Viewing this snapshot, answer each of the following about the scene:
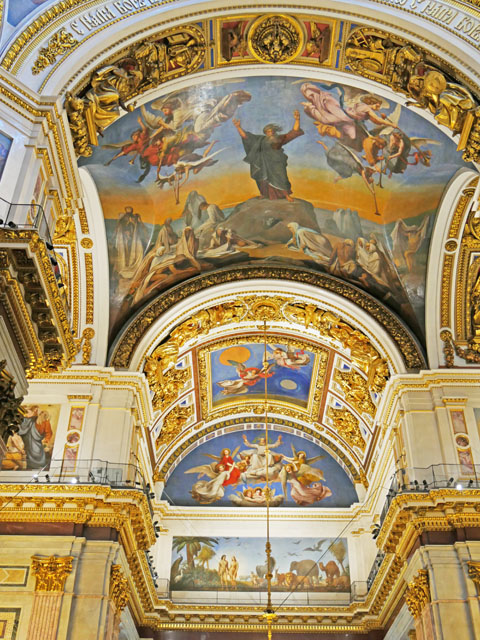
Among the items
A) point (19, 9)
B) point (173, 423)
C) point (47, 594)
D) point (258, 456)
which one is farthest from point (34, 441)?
point (258, 456)

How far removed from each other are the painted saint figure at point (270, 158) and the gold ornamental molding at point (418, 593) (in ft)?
26.9

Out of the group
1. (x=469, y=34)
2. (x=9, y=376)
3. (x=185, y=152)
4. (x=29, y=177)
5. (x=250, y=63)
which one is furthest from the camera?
(x=185, y=152)

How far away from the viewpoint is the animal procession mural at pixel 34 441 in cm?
1541

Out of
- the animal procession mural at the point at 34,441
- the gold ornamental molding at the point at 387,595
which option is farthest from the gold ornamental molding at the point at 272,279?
the gold ornamental molding at the point at 387,595

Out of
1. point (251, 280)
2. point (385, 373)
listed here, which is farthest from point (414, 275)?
point (251, 280)

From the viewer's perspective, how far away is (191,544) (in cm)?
2198

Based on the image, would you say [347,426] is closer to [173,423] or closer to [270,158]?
[173,423]

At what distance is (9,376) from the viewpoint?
932cm

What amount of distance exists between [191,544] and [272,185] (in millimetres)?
11226

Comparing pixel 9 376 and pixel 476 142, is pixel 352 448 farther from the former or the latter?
pixel 9 376

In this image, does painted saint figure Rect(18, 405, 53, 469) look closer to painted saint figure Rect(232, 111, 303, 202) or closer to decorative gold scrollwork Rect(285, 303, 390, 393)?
decorative gold scrollwork Rect(285, 303, 390, 393)

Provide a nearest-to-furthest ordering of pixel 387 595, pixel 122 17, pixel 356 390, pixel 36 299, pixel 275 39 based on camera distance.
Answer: pixel 36 299 → pixel 122 17 → pixel 275 39 → pixel 387 595 → pixel 356 390

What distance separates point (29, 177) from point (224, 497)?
594 inches

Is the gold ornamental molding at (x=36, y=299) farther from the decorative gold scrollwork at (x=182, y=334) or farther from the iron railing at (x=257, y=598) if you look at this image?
the iron railing at (x=257, y=598)
